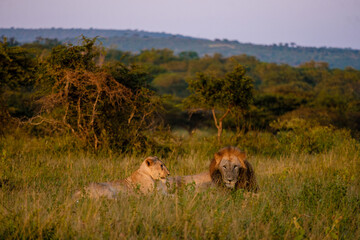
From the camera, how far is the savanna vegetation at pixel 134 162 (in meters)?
4.46

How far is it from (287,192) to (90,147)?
5335 mm

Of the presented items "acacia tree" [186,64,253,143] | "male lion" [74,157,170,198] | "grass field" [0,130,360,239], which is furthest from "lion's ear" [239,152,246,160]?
"acacia tree" [186,64,253,143]

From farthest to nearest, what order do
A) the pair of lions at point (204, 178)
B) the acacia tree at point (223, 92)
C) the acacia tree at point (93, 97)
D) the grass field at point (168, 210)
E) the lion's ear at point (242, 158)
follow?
the acacia tree at point (223, 92) < the acacia tree at point (93, 97) < the lion's ear at point (242, 158) < the pair of lions at point (204, 178) < the grass field at point (168, 210)

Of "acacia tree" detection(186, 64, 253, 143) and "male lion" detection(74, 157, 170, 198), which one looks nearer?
"male lion" detection(74, 157, 170, 198)

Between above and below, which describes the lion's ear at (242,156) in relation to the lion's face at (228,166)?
above

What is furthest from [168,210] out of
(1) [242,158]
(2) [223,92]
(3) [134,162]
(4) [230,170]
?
(2) [223,92]

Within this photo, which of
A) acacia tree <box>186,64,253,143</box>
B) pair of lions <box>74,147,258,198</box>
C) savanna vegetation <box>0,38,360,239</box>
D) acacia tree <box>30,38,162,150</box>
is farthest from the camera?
acacia tree <box>186,64,253,143</box>

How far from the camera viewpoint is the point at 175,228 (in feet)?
14.7

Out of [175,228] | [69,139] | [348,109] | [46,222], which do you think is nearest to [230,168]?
[175,228]

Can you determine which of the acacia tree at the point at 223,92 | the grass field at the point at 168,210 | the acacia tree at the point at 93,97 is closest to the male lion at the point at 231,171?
the grass field at the point at 168,210

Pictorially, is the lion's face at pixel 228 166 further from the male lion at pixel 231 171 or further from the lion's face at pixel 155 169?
the lion's face at pixel 155 169

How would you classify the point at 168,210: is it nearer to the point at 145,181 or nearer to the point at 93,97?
the point at 145,181

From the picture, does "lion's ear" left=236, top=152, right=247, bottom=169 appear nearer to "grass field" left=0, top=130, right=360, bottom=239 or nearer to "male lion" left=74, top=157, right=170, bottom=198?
"grass field" left=0, top=130, right=360, bottom=239

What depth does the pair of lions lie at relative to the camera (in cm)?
564
